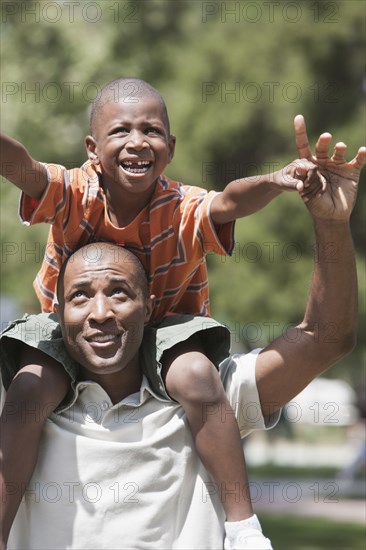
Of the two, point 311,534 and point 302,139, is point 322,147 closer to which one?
point 302,139

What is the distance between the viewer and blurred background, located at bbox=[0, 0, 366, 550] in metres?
13.5

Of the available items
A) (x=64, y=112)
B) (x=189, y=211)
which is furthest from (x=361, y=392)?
(x=189, y=211)

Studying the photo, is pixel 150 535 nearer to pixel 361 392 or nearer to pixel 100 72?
pixel 100 72

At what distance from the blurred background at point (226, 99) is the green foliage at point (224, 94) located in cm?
2

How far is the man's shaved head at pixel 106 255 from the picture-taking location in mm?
3422

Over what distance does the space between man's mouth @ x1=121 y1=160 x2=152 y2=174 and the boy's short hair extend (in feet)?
0.81

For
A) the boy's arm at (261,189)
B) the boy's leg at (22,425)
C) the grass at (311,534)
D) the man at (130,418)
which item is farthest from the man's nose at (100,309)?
the grass at (311,534)

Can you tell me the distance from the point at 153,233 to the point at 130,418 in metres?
0.66

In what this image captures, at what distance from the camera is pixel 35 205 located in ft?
11.4

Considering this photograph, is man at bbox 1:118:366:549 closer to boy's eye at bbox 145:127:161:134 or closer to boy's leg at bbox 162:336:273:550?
boy's leg at bbox 162:336:273:550

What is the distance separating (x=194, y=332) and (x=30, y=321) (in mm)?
588

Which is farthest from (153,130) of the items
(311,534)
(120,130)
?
(311,534)

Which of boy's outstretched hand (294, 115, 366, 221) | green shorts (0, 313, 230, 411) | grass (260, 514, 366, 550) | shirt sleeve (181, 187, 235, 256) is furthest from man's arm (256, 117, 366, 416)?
grass (260, 514, 366, 550)

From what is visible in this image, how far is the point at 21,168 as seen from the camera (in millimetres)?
3289
